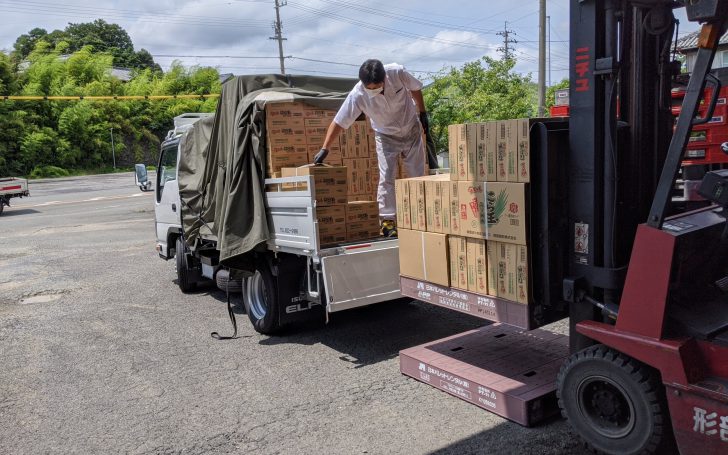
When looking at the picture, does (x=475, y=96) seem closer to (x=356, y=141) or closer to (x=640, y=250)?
(x=356, y=141)

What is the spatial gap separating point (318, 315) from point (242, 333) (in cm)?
93

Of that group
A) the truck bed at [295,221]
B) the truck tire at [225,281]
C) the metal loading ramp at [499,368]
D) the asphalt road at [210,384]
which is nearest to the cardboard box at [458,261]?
the metal loading ramp at [499,368]

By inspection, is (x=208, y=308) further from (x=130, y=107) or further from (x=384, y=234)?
(x=130, y=107)

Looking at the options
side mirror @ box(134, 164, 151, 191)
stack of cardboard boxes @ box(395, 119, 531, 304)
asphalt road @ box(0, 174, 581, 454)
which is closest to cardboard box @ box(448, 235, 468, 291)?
stack of cardboard boxes @ box(395, 119, 531, 304)

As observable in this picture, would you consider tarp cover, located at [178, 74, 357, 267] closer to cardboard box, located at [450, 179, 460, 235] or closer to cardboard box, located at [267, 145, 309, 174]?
cardboard box, located at [267, 145, 309, 174]

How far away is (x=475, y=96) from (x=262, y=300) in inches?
632

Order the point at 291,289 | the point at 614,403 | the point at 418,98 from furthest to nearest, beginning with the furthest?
the point at 291,289 < the point at 418,98 < the point at 614,403

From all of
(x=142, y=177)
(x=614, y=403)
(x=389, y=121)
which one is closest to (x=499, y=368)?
(x=614, y=403)

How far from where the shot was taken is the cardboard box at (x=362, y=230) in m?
5.98

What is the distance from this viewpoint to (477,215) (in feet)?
14.0

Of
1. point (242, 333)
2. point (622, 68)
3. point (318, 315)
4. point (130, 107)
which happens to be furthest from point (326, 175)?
point (130, 107)

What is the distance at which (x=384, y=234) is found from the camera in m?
6.26

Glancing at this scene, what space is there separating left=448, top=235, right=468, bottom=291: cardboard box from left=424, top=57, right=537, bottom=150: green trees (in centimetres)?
1445

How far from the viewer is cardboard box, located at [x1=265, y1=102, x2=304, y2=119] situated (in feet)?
20.7
